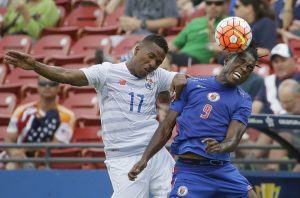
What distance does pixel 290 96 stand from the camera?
35.3 ft

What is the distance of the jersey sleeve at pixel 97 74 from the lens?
28.0 ft

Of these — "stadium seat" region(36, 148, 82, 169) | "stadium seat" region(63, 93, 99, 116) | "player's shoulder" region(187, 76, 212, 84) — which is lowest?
"stadium seat" region(36, 148, 82, 169)

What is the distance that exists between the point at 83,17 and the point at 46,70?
722 centimetres

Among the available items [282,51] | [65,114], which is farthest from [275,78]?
[65,114]

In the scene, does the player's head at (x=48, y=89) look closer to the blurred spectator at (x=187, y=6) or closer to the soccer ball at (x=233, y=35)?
the blurred spectator at (x=187, y=6)

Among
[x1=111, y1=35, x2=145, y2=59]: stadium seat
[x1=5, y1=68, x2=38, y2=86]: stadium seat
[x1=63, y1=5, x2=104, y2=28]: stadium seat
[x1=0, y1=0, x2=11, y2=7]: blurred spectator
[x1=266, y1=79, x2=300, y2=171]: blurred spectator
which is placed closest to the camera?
[x1=266, y1=79, x2=300, y2=171]: blurred spectator

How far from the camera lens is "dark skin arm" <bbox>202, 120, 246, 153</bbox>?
770 cm

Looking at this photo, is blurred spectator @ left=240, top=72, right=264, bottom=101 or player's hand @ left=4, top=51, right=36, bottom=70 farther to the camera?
blurred spectator @ left=240, top=72, right=264, bottom=101

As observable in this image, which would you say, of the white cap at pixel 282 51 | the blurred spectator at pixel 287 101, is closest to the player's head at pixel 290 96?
the blurred spectator at pixel 287 101

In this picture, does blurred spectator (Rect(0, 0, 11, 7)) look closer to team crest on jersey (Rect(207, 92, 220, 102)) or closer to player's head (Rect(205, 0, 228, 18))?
player's head (Rect(205, 0, 228, 18))

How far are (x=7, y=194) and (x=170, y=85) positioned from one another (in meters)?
3.49

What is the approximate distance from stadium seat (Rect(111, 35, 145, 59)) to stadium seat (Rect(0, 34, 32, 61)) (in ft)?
5.54

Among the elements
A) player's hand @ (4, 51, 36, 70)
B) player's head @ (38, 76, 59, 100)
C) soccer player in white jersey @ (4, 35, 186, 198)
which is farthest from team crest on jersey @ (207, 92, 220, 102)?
player's head @ (38, 76, 59, 100)

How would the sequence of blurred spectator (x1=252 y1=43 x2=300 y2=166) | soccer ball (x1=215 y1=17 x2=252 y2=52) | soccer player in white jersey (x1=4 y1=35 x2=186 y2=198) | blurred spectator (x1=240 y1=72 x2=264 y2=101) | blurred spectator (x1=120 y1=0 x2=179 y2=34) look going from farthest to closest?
blurred spectator (x1=120 y1=0 x2=179 y2=34)
blurred spectator (x1=240 y1=72 x2=264 y2=101)
blurred spectator (x1=252 y1=43 x2=300 y2=166)
soccer player in white jersey (x1=4 y1=35 x2=186 y2=198)
soccer ball (x1=215 y1=17 x2=252 y2=52)
